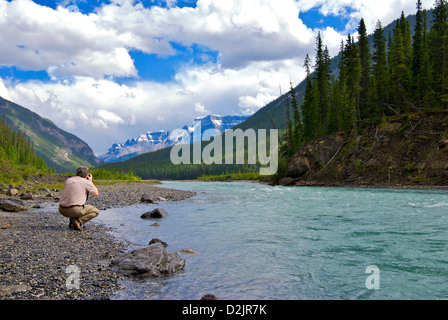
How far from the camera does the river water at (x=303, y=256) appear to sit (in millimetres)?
9094

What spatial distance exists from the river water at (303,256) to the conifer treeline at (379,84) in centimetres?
4540

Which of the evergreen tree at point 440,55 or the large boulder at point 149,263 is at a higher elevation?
the evergreen tree at point 440,55

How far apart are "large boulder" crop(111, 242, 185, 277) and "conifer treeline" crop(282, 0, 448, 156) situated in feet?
188

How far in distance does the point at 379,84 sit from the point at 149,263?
72.5 m

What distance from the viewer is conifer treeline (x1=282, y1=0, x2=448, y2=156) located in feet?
201

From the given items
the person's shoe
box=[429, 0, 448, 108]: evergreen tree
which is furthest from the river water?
box=[429, 0, 448, 108]: evergreen tree

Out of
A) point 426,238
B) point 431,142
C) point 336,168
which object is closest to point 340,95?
point 336,168

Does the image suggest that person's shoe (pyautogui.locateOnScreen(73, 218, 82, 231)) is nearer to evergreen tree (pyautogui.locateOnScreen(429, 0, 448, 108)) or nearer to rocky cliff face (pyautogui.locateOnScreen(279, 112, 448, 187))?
rocky cliff face (pyautogui.locateOnScreen(279, 112, 448, 187))

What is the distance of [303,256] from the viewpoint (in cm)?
1277

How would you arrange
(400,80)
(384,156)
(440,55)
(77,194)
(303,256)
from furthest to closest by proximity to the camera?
(400,80) < (440,55) < (384,156) < (77,194) < (303,256)

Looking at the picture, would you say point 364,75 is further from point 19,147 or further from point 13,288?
point 19,147

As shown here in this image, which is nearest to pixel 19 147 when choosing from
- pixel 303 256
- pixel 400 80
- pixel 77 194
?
pixel 77 194

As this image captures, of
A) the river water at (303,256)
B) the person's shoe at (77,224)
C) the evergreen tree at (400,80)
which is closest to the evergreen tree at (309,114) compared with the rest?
the evergreen tree at (400,80)

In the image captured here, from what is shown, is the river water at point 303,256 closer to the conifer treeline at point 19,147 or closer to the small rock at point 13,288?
the small rock at point 13,288
